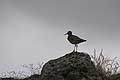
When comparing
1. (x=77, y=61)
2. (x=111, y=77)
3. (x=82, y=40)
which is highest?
(x=82, y=40)

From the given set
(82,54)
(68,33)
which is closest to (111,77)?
(82,54)

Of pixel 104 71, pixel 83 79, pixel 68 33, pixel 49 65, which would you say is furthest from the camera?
pixel 68 33

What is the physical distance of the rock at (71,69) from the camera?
30.5ft

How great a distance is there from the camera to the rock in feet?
30.5

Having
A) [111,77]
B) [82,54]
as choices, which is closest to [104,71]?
[111,77]

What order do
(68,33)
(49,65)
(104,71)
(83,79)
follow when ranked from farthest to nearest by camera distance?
(68,33) → (104,71) → (49,65) → (83,79)

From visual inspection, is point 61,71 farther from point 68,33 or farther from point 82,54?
point 68,33

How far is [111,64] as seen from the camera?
37.5 feet

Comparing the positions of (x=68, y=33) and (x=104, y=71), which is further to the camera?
(x=68, y=33)

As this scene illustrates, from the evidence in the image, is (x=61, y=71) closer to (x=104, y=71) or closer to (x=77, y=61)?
(x=77, y=61)

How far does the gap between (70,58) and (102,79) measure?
141 cm

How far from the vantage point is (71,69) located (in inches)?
371

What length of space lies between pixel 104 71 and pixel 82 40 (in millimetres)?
1449

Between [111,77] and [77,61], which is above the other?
[77,61]
